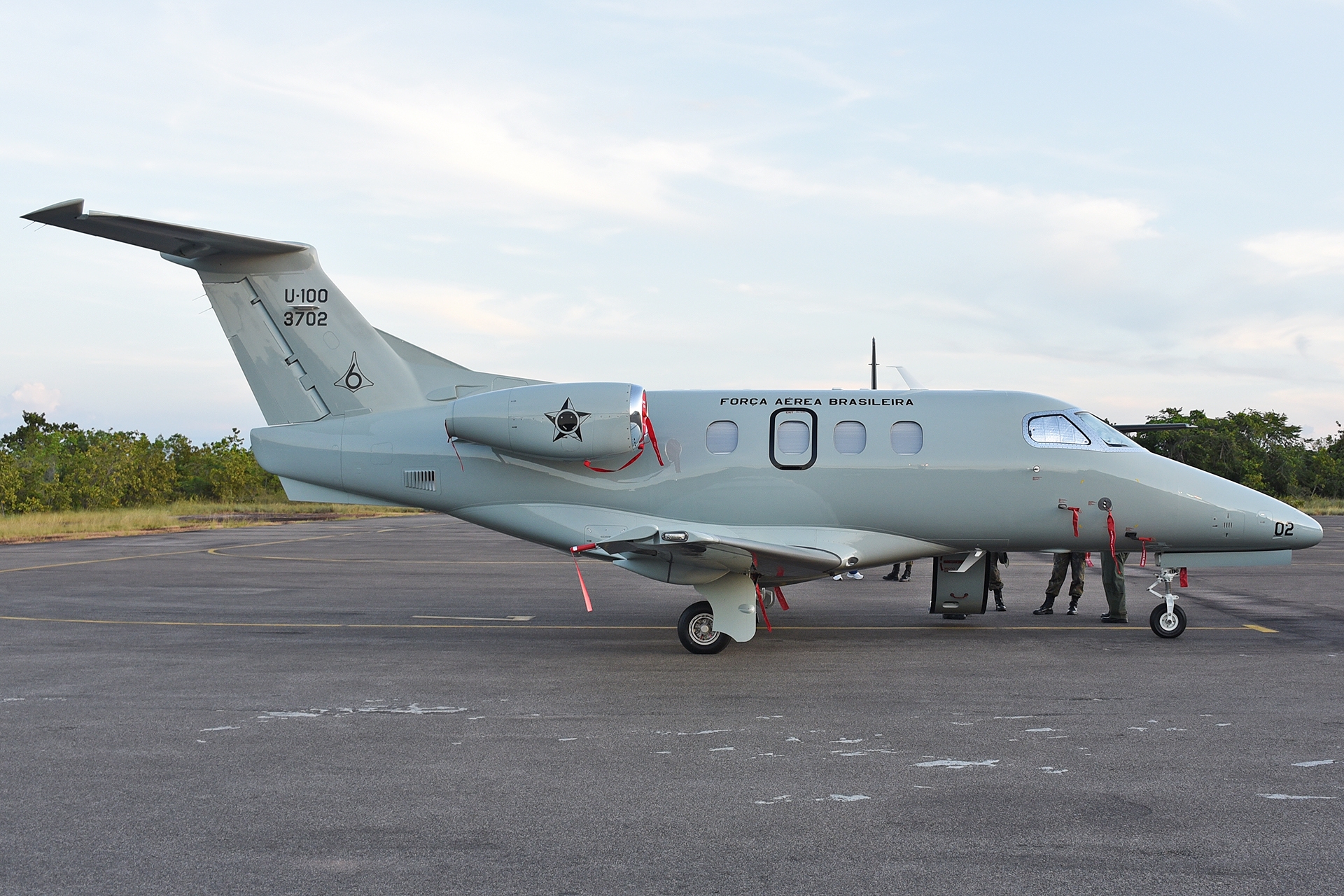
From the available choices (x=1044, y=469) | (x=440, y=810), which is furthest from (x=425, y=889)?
(x=1044, y=469)

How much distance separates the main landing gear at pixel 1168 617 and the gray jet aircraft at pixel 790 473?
0.08 feet

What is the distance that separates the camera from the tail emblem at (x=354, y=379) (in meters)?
12.9

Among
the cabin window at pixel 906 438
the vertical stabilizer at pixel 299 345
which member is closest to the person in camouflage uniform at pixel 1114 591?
the cabin window at pixel 906 438

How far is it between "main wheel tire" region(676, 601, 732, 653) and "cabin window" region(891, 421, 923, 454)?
3.12 m

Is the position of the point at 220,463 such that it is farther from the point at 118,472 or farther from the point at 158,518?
the point at 158,518

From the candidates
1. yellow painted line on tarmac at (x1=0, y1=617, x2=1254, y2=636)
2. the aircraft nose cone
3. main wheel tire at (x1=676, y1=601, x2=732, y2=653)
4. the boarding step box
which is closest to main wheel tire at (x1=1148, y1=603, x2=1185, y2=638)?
yellow painted line on tarmac at (x1=0, y1=617, x2=1254, y2=636)

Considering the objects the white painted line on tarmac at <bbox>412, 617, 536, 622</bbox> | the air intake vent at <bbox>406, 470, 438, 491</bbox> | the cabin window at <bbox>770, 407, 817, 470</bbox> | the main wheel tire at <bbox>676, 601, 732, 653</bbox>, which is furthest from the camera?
the white painted line on tarmac at <bbox>412, 617, 536, 622</bbox>

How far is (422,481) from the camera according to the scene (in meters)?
12.5

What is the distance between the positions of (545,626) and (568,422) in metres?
3.51

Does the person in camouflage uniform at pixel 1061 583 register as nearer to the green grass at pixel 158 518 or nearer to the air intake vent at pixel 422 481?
the air intake vent at pixel 422 481

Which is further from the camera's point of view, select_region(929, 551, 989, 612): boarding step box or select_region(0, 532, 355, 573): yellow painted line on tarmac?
select_region(0, 532, 355, 573): yellow painted line on tarmac

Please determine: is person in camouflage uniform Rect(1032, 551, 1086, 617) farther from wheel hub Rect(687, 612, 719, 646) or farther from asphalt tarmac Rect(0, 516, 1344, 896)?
wheel hub Rect(687, 612, 719, 646)

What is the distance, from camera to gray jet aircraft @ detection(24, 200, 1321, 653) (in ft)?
38.9

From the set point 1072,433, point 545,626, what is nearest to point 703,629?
point 545,626
